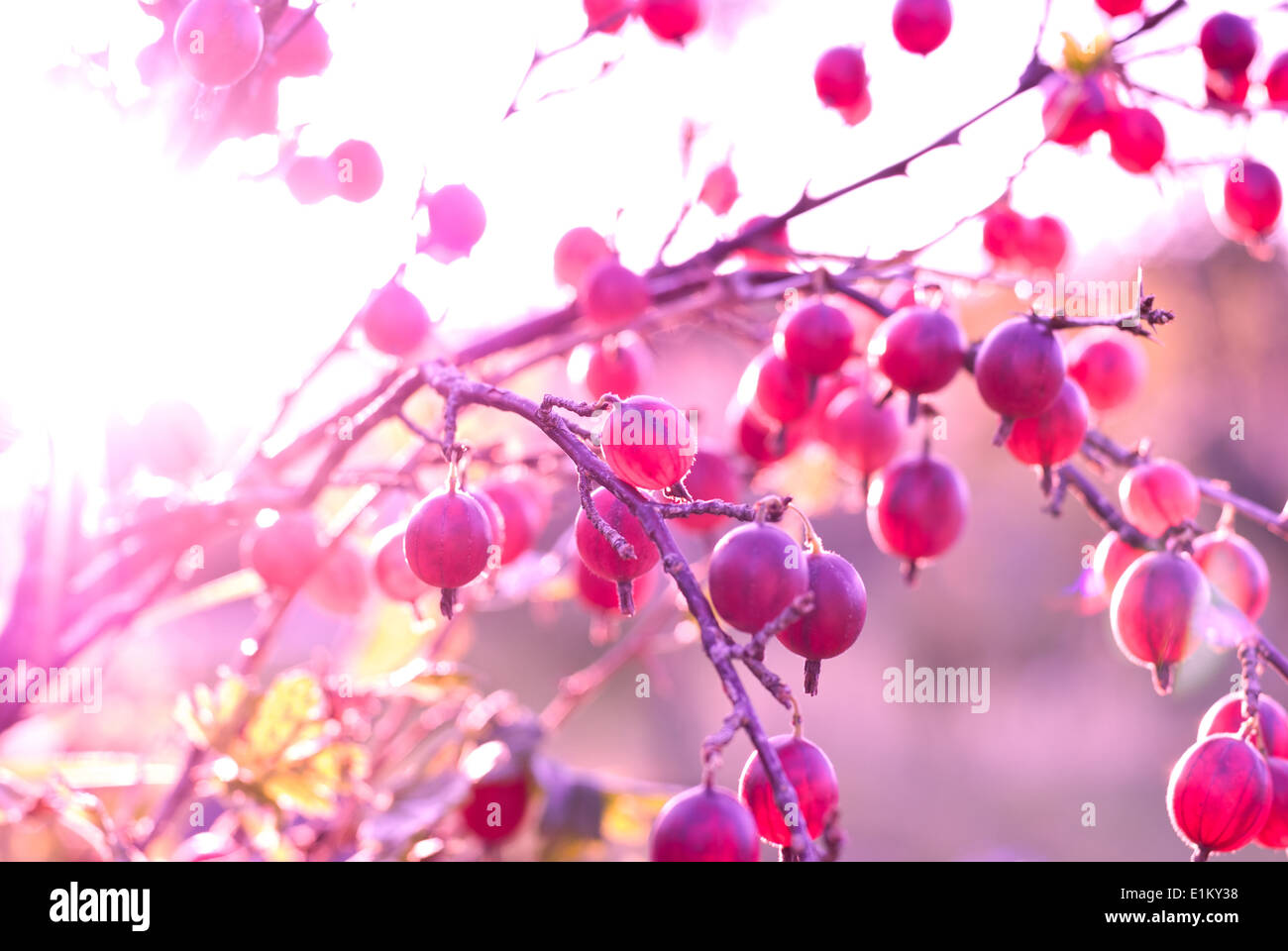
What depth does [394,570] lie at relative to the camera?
0.66 meters

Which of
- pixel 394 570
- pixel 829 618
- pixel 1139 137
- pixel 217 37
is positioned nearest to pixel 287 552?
pixel 394 570

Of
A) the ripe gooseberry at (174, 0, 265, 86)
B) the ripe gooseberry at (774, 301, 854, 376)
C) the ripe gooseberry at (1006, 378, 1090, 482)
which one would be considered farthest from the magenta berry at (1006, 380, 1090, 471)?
the ripe gooseberry at (174, 0, 265, 86)

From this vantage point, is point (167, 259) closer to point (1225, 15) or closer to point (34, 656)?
point (34, 656)

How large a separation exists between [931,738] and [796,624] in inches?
180

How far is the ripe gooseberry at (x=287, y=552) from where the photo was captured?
2.28ft

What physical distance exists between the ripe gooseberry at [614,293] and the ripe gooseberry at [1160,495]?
1.14 ft

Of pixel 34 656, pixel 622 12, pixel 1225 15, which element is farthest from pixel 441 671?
pixel 1225 15

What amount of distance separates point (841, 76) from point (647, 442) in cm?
51

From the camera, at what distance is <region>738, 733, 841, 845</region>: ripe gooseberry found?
39 centimetres

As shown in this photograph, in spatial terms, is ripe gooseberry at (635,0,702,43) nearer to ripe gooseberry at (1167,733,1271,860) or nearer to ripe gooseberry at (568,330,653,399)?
ripe gooseberry at (568,330,653,399)

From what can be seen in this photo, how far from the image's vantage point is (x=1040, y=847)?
A: 3.69 m

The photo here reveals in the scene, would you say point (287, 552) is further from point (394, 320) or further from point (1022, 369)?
point (1022, 369)

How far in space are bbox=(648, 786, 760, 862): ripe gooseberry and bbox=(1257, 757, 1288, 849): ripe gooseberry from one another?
0.33 metres
